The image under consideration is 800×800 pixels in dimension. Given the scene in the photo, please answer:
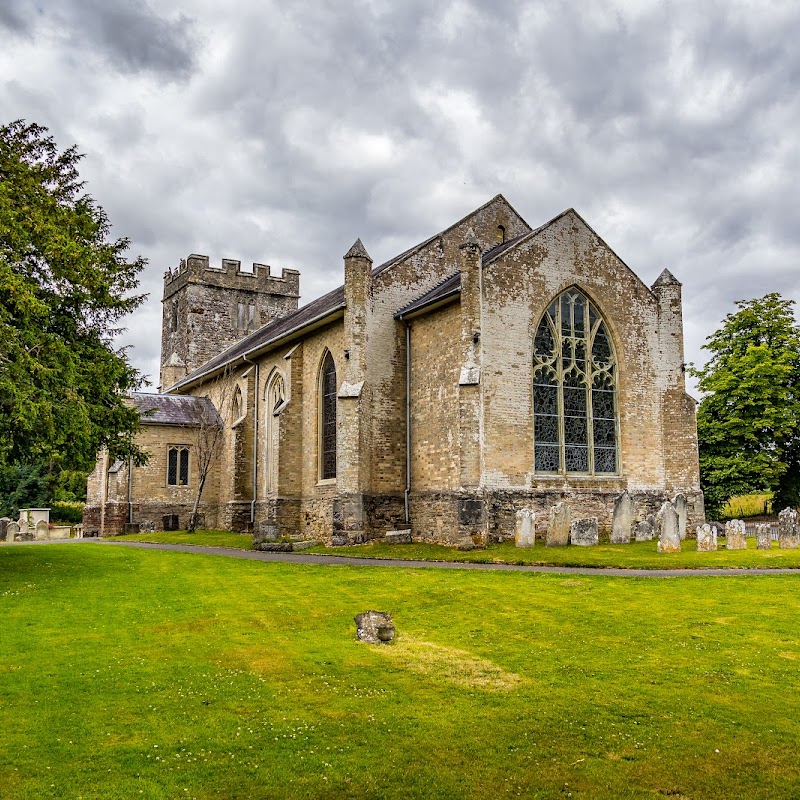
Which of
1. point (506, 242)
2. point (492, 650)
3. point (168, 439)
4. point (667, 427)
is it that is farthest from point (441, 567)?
point (168, 439)

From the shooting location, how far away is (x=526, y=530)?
21172 millimetres

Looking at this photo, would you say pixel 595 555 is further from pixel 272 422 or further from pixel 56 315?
pixel 272 422

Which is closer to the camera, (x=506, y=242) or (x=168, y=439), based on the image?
(x=506, y=242)

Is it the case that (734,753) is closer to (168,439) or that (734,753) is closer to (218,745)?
(218,745)

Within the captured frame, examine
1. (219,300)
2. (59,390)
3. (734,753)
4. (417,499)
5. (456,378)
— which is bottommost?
(734,753)

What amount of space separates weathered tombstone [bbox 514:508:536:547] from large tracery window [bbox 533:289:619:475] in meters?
3.00

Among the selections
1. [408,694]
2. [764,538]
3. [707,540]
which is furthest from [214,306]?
[408,694]

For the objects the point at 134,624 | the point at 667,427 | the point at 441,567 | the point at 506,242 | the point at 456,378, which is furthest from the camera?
the point at 506,242

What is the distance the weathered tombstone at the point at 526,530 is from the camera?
21.2 metres

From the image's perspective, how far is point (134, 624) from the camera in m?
11.5

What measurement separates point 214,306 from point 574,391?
106 feet

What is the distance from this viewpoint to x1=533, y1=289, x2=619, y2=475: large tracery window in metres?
24.5

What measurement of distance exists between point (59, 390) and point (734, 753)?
45.3 ft

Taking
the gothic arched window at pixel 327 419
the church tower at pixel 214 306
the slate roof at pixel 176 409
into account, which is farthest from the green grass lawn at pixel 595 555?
the church tower at pixel 214 306
